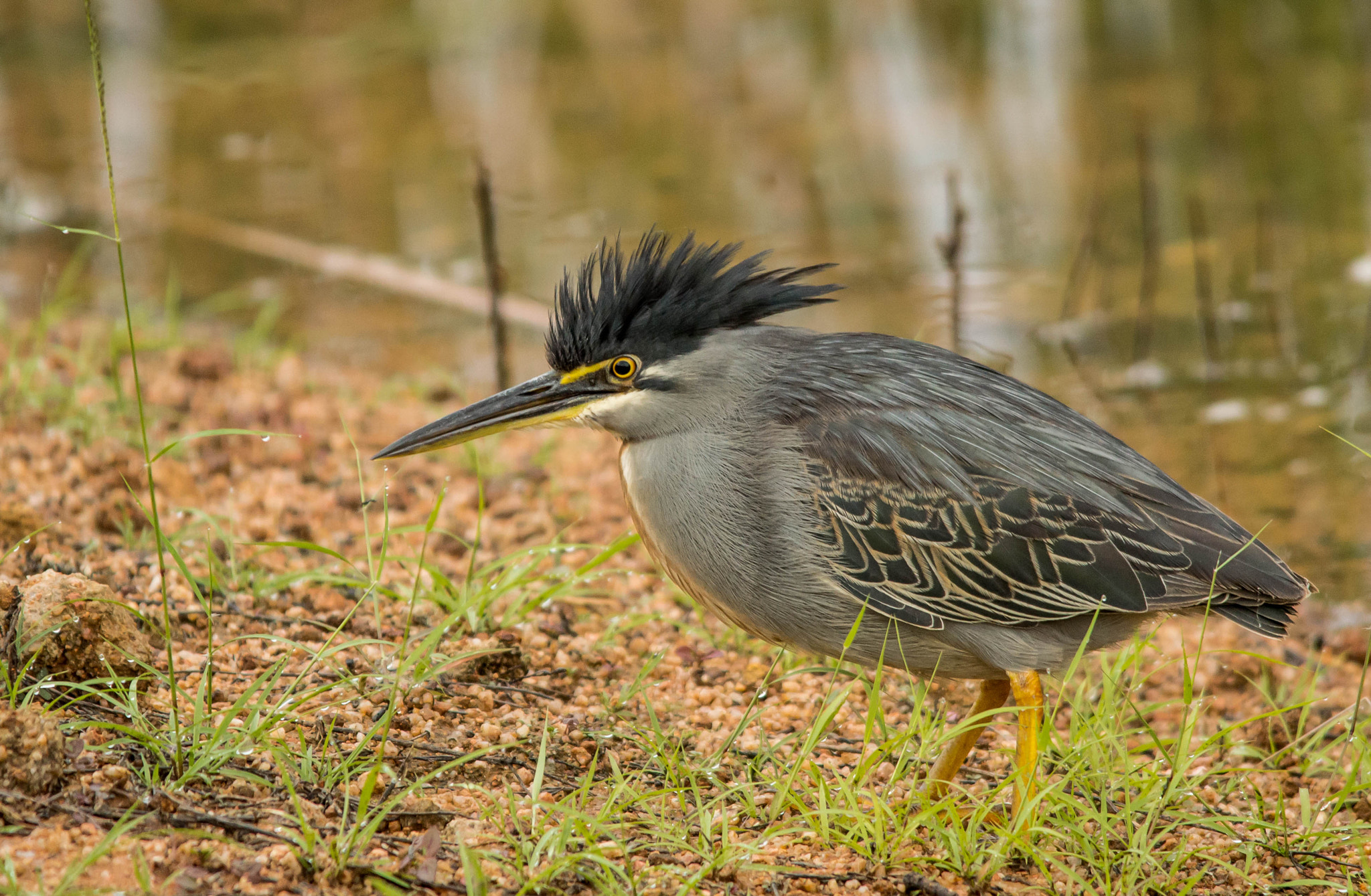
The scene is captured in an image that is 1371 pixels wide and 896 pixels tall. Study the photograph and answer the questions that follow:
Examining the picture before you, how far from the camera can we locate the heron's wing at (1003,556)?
4055 mm

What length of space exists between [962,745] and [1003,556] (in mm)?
614

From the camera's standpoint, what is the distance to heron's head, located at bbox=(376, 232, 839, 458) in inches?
171

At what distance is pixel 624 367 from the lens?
4418mm

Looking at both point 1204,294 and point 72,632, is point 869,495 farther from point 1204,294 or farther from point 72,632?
point 1204,294

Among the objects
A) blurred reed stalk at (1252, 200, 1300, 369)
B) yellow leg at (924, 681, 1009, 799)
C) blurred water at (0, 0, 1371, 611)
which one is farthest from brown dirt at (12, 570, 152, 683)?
blurred reed stalk at (1252, 200, 1300, 369)

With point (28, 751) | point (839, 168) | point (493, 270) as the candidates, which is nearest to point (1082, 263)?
point (839, 168)

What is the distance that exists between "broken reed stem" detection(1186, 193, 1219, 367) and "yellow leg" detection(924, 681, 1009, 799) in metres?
4.51

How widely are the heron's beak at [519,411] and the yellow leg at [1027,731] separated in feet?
5.14

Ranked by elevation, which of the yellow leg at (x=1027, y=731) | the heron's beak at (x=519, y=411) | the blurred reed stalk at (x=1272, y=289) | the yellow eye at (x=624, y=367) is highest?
the yellow eye at (x=624, y=367)

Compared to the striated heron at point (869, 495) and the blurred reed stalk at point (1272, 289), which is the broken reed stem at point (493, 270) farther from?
the blurred reed stalk at point (1272, 289)

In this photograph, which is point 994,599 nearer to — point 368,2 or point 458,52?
point 458,52

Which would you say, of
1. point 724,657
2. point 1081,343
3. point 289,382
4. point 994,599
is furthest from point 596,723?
point 1081,343

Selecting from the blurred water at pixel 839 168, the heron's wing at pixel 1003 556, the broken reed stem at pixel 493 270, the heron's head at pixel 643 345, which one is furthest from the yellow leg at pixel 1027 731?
A: the broken reed stem at pixel 493 270

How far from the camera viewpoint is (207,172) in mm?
12398
